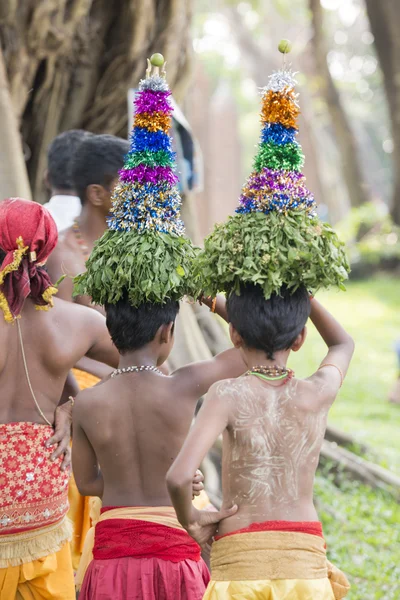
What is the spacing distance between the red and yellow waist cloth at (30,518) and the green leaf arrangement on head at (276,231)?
86 centimetres

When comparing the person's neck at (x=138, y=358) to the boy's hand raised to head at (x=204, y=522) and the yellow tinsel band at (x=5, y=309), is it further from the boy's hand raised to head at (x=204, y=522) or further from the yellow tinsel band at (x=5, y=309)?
the boy's hand raised to head at (x=204, y=522)

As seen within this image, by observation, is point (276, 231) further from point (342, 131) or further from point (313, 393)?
point (342, 131)

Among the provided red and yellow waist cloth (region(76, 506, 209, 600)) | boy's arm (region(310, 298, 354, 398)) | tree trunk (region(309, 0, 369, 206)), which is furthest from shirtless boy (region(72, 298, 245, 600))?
tree trunk (region(309, 0, 369, 206))

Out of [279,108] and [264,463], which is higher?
[279,108]

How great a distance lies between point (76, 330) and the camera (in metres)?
3.21

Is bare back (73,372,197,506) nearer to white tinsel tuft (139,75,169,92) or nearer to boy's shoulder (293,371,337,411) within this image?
boy's shoulder (293,371,337,411)

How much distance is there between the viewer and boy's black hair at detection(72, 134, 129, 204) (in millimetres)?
4223

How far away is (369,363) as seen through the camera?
11430mm

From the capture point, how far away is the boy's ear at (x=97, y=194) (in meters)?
4.20

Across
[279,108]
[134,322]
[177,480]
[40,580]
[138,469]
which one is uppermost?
[279,108]

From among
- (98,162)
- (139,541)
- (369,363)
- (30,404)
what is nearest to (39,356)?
(30,404)

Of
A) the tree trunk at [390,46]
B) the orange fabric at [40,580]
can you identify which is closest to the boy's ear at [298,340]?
the orange fabric at [40,580]

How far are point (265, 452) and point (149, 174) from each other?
3.38 ft

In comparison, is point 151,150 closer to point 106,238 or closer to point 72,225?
point 106,238
